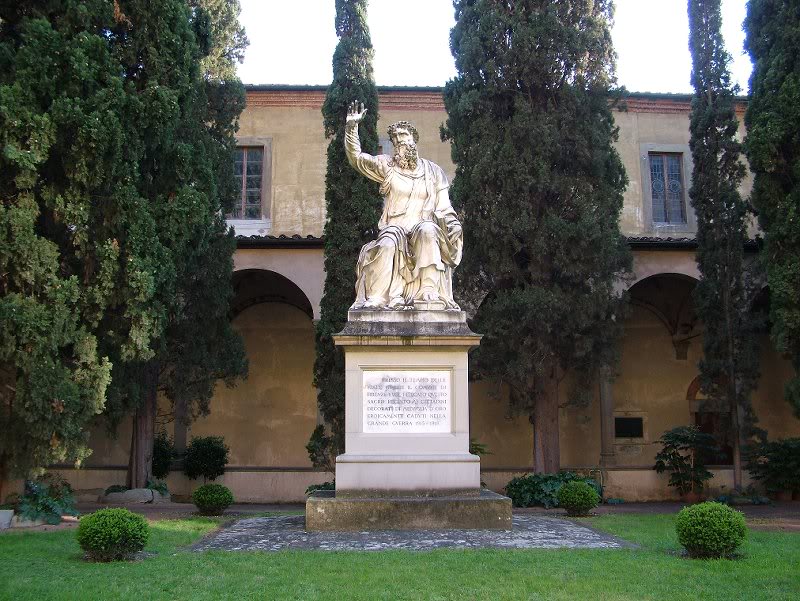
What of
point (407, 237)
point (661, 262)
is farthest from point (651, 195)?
point (407, 237)

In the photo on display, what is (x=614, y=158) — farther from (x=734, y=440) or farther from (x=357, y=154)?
(x=357, y=154)

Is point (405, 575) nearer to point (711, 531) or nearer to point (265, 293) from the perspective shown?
point (711, 531)

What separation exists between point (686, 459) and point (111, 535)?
12.4 metres

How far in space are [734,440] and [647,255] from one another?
170 inches

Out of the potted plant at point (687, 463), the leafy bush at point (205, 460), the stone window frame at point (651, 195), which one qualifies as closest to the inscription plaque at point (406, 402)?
the potted plant at point (687, 463)

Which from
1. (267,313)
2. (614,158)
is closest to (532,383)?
(614,158)

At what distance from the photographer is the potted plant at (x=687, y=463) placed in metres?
15.6

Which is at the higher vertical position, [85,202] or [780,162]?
[780,162]

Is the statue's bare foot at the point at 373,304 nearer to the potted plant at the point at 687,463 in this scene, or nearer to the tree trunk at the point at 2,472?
the tree trunk at the point at 2,472

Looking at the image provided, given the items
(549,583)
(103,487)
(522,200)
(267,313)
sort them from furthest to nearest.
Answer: (267,313) → (103,487) → (522,200) → (549,583)

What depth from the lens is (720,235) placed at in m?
15.1

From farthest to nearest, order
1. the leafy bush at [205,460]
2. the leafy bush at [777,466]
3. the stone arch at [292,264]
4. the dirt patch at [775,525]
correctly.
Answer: the stone arch at [292,264] → the leafy bush at [205,460] → the leafy bush at [777,466] → the dirt patch at [775,525]

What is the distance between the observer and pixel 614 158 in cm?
1494

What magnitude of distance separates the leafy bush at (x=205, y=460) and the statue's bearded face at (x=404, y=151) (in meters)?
9.06
